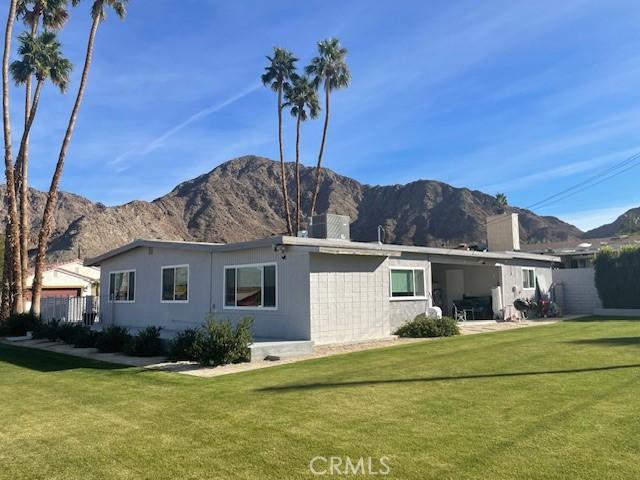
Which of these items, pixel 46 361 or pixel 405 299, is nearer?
pixel 46 361

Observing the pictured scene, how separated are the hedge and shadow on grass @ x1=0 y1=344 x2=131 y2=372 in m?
21.0

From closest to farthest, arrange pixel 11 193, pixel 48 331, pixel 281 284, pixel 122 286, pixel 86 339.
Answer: pixel 281 284
pixel 86 339
pixel 48 331
pixel 122 286
pixel 11 193

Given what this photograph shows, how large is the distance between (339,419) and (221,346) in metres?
5.36

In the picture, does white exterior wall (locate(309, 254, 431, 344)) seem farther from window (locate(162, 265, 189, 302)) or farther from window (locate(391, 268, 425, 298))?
window (locate(162, 265, 189, 302))

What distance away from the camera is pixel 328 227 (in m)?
15.9

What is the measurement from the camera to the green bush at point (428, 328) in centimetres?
1544

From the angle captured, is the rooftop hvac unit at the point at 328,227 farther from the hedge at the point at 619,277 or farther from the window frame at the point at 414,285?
the hedge at the point at 619,277

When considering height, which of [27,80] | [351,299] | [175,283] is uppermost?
[27,80]

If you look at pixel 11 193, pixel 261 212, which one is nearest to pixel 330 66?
pixel 11 193

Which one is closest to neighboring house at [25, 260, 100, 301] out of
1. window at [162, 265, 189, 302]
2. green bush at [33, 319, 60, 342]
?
green bush at [33, 319, 60, 342]

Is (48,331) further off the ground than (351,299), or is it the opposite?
(351,299)

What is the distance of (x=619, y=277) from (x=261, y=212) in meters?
85.9

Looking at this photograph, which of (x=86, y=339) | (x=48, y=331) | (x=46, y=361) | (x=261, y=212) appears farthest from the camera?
(x=261, y=212)

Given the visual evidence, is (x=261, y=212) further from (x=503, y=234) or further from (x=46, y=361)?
(x=46, y=361)
